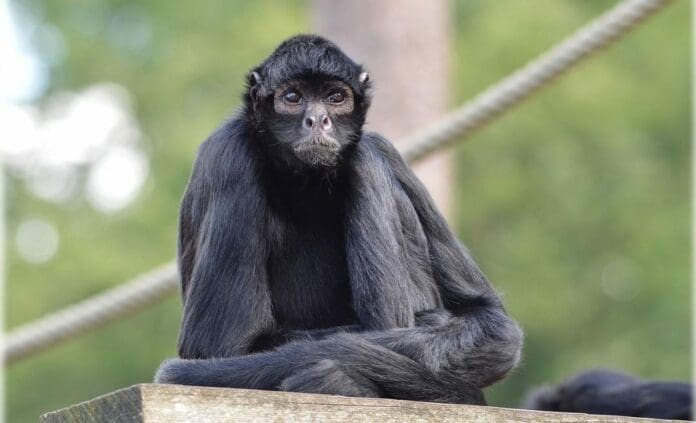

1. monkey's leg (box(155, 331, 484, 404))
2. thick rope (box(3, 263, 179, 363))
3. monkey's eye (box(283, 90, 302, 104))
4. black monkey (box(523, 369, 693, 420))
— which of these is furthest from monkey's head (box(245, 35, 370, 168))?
black monkey (box(523, 369, 693, 420))

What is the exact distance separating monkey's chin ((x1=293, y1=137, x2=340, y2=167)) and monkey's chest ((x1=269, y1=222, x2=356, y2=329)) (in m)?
0.34

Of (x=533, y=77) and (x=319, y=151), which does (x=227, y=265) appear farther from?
(x=533, y=77)

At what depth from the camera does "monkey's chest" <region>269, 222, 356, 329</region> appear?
609 cm

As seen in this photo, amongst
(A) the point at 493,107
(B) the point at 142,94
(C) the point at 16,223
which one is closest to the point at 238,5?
(B) the point at 142,94

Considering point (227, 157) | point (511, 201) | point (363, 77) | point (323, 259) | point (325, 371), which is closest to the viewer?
point (325, 371)

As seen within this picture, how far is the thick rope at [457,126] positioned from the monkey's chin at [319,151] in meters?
3.64

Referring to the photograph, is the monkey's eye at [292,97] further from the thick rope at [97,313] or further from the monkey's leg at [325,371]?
the thick rope at [97,313]

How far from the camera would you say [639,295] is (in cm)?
2134

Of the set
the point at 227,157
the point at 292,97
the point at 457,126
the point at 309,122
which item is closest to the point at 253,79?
the point at 292,97

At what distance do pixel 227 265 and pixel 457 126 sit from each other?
440 centimetres

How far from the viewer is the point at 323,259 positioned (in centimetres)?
621

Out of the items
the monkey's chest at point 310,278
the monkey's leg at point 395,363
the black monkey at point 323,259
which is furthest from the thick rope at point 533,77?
the monkey's leg at point 395,363

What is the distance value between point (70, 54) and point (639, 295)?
11.6 meters

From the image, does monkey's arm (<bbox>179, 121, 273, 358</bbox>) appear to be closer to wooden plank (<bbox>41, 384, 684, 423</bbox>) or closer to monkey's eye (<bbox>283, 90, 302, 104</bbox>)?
monkey's eye (<bbox>283, 90, 302, 104</bbox>)
